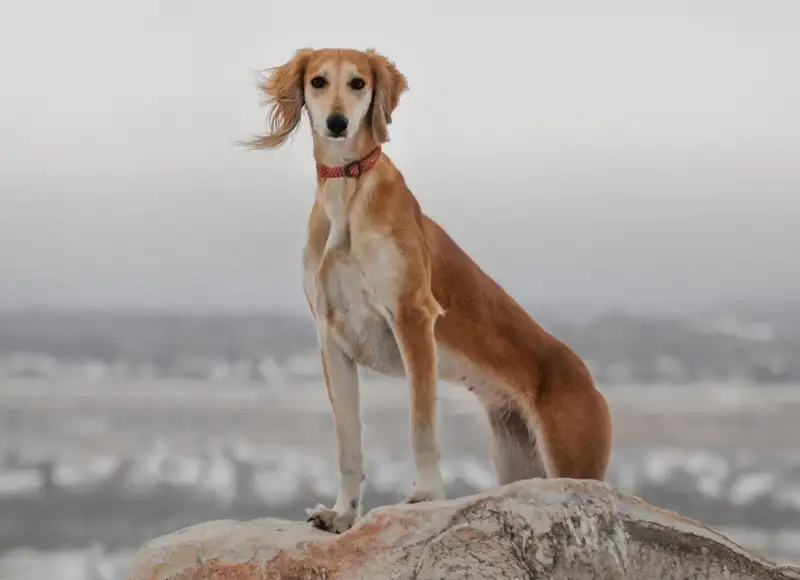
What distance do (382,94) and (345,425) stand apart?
0.79m

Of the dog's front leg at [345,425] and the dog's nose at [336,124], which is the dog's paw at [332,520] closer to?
the dog's front leg at [345,425]

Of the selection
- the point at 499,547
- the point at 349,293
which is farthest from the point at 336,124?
the point at 499,547

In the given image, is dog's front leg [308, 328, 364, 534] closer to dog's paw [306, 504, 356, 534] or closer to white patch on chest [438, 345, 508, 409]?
dog's paw [306, 504, 356, 534]

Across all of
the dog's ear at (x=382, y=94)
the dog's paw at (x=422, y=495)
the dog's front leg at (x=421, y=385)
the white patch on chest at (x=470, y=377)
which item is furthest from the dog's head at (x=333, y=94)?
the dog's paw at (x=422, y=495)

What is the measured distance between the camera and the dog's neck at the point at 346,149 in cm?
277

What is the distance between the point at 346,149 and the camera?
2768mm

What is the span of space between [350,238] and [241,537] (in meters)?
0.73

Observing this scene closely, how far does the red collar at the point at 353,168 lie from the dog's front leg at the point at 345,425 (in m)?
0.38

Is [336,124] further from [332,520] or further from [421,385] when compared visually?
[332,520]

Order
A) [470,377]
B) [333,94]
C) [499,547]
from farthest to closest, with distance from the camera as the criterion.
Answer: [470,377] < [333,94] < [499,547]

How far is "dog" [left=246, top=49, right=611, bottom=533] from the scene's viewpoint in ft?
8.91

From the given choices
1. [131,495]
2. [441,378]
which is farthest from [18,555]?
[441,378]

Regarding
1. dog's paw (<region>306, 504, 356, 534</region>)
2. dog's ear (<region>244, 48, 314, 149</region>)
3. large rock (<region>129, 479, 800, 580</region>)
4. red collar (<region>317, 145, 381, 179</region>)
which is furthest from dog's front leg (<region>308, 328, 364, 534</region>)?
dog's ear (<region>244, 48, 314, 149</region>)

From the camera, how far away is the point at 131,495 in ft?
13.4
